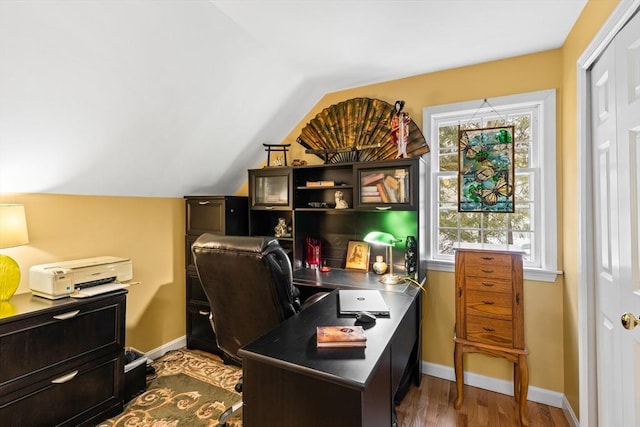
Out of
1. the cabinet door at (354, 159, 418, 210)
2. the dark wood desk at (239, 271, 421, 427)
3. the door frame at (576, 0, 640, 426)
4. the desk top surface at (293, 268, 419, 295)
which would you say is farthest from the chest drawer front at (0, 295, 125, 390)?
the door frame at (576, 0, 640, 426)

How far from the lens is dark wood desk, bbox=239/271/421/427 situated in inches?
38.7

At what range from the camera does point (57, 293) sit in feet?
6.24

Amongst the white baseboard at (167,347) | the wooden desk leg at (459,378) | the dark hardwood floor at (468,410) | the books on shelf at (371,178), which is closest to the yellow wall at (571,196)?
the dark hardwood floor at (468,410)

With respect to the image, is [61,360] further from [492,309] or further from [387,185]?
[492,309]

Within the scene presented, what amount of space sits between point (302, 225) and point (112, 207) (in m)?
1.67

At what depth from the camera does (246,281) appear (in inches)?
60.7

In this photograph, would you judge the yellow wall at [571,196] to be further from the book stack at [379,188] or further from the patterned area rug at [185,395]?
the patterned area rug at [185,395]

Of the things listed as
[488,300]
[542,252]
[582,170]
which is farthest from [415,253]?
[582,170]

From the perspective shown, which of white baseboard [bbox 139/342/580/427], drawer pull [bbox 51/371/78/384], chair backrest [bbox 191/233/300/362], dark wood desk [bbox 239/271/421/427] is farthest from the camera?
white baseboard [bbox 139/342/580/427]

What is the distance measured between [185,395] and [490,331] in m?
2.30

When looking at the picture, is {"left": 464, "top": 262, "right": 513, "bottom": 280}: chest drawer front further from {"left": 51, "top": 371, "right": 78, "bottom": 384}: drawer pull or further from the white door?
{"left": 51, "top": 371, "right": 78, "bottom": 384}: drawer pull

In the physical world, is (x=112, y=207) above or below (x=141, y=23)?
below

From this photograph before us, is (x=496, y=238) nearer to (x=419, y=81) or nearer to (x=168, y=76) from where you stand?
(x=419, y=81)

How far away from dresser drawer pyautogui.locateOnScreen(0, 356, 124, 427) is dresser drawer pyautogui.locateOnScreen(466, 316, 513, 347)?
251cm
